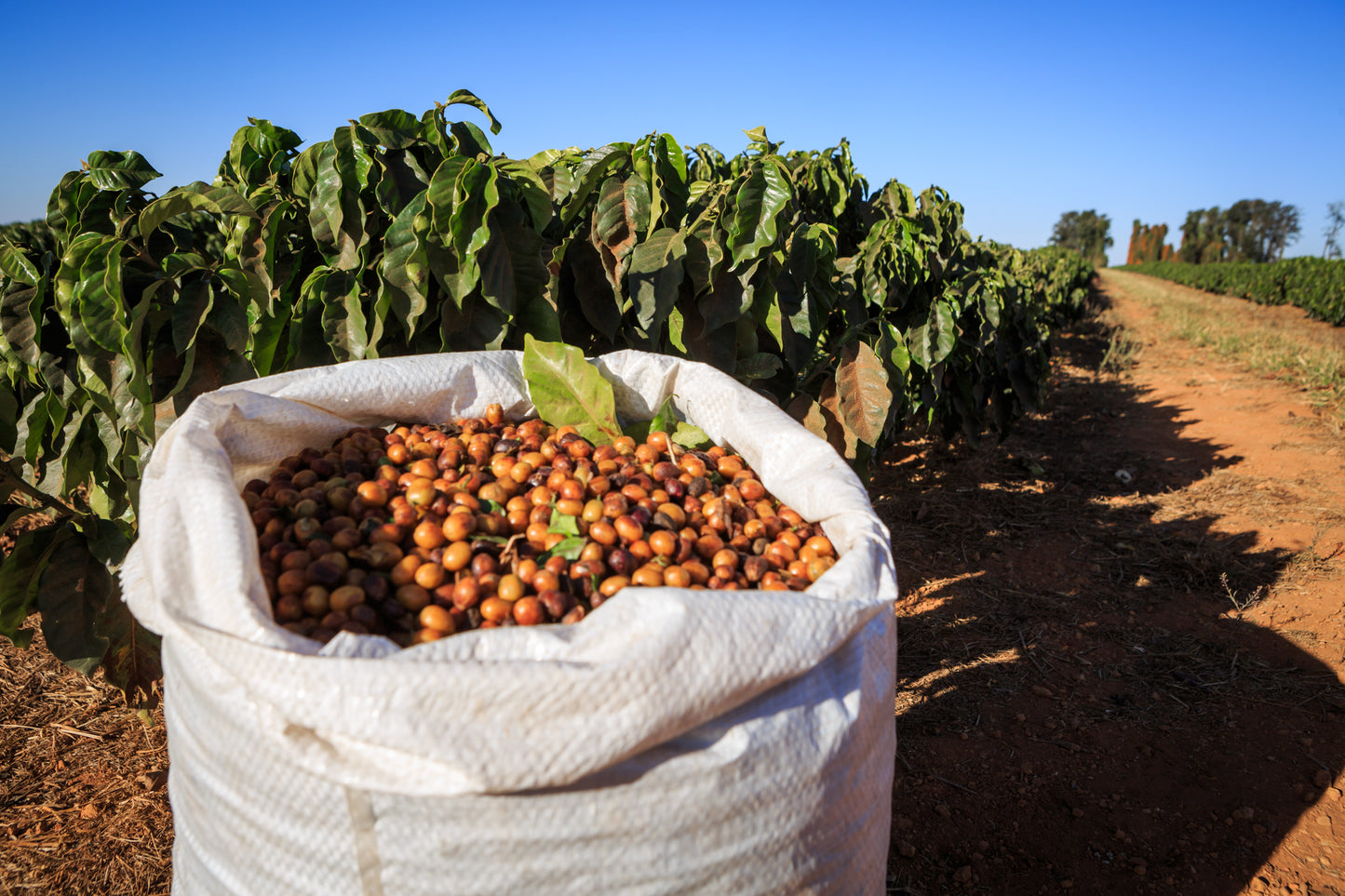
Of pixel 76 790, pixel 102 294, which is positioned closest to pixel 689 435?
pixel 102 294

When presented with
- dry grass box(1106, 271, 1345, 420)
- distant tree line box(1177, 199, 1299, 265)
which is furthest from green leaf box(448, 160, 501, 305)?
distant tree line box(1177, 199, 1299, 265)

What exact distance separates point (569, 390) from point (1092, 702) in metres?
2.68

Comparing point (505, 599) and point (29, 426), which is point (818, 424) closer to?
point (505, 599)

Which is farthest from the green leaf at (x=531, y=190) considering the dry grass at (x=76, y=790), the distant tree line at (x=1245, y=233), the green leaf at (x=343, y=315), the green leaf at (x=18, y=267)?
the distant tree line at (x=1245, y=233)

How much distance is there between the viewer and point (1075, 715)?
10.1 ft

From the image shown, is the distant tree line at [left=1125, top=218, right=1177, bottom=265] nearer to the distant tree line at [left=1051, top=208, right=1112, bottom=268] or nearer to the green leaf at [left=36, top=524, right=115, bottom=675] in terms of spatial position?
the distant tree line at [left=1051, top=208, right=1112, bottom=268]

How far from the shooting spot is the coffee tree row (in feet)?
6.62

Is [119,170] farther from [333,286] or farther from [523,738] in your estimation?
[523,738]

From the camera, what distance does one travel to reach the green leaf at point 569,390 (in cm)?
203

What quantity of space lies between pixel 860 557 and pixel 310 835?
1017 millimetres

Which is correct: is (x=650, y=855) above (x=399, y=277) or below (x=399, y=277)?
below

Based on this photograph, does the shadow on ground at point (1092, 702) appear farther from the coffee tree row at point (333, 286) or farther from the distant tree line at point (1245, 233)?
the distant tree line at point (1245, 233)

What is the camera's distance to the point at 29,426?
2.35 meters

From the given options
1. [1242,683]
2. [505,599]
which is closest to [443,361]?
[505,599]
